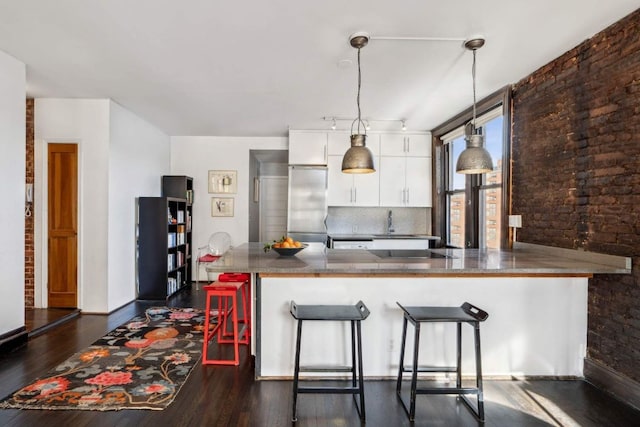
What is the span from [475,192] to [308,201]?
2405 mm

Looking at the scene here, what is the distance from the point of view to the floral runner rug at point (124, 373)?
7.69 ft

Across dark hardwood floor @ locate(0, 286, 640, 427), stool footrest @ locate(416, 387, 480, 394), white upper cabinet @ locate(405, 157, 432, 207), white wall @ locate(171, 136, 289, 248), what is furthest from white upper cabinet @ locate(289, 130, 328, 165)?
stool footrest @ locate(416, 387, 480, 394)

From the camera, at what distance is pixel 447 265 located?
2.50 m

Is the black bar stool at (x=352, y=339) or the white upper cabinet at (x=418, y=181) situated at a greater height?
the white upper cabinet at (x=418, y=181)

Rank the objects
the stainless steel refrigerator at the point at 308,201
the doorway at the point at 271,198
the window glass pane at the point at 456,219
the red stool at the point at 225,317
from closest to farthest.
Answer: the red stool at the point at 225,317
the window glass pane at the point at 456,219
the stainless steel refrigerator at the point at 308,201
the doorway at the point at 271,198

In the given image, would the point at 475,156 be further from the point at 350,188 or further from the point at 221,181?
the point at 221,181

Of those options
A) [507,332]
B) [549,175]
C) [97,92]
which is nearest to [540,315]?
[507,332]

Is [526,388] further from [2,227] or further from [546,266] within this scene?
[2,227]

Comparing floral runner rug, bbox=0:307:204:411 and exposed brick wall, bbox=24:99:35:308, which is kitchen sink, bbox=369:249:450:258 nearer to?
floral runner rug, bbox=0:307:204:411

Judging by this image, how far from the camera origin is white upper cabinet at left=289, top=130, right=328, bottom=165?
5621mm

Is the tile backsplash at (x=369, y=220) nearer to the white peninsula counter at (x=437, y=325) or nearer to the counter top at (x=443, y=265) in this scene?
the counter top at (x=443, y=265)

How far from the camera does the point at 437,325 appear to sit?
2721mm

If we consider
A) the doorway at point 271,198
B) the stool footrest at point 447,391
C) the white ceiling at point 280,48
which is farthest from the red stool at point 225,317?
the doorway at point 271,198

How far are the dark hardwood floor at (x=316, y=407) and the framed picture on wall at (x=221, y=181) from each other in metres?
3.69
